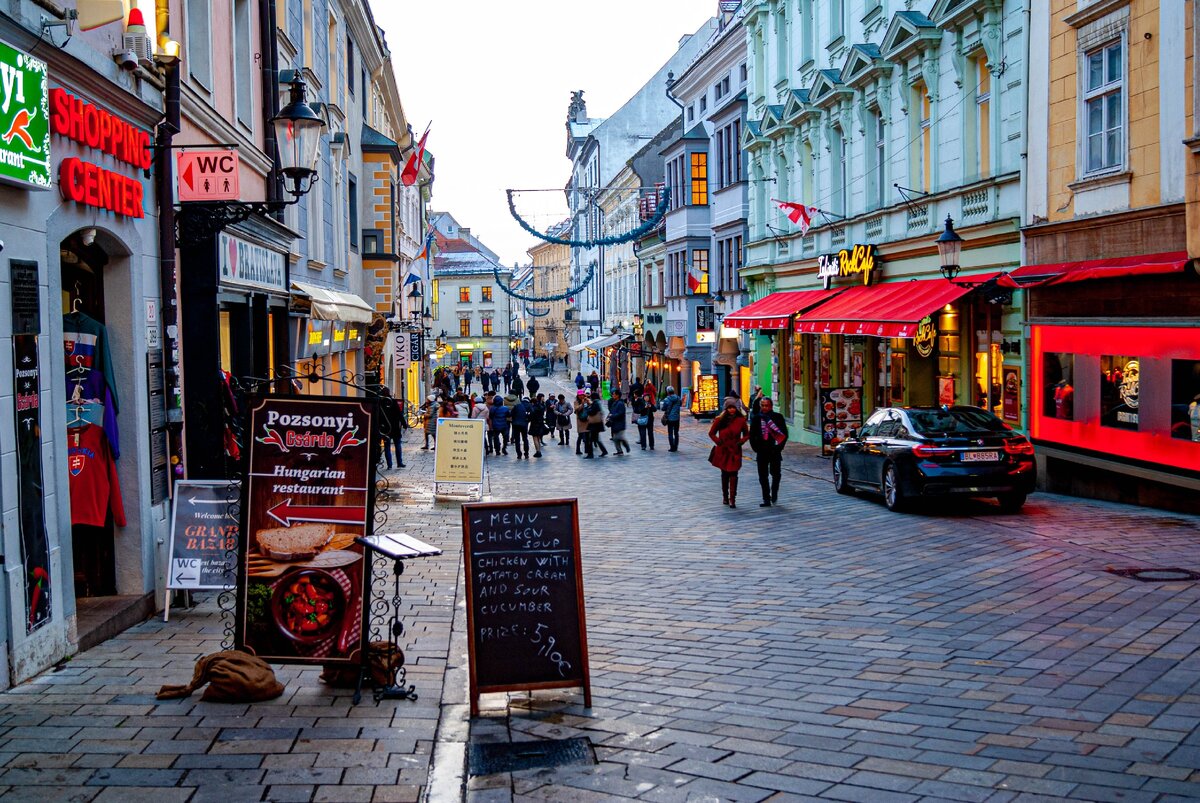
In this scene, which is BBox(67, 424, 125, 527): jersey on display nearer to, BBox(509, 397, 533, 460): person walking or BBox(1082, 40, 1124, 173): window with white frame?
BBox(1082, 40, 1124, 173): window with white frame

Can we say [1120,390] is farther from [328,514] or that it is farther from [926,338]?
[328,514]

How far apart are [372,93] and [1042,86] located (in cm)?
2120

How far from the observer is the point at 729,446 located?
1777 cm

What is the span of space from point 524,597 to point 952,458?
969cm

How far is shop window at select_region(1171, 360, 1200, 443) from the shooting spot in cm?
1477

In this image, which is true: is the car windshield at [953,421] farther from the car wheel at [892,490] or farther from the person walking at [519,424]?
the person walking at [519,424]

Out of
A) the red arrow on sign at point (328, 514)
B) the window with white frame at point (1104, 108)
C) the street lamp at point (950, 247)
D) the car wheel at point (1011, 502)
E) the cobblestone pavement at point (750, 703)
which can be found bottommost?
the cobblestone pavement at point (750, 703)

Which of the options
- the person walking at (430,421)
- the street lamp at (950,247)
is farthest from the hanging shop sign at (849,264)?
the person walking at (430,421)

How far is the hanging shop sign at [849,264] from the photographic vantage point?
26.5 m

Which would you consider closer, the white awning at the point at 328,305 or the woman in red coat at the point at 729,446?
the woman in red coat at the point at 729,446

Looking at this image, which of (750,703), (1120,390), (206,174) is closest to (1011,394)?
(1120,390)

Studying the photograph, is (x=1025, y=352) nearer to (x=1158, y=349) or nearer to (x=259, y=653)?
(x=1158, y=349)

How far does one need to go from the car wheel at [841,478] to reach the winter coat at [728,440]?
80.5 inches

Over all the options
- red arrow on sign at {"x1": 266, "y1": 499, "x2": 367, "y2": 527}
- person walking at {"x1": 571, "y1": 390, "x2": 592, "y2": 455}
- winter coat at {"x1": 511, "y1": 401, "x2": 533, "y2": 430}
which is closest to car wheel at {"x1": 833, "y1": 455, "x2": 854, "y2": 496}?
person walking at {"x1": 571, "y1": 390, "x2": 592, "y2": 455}
